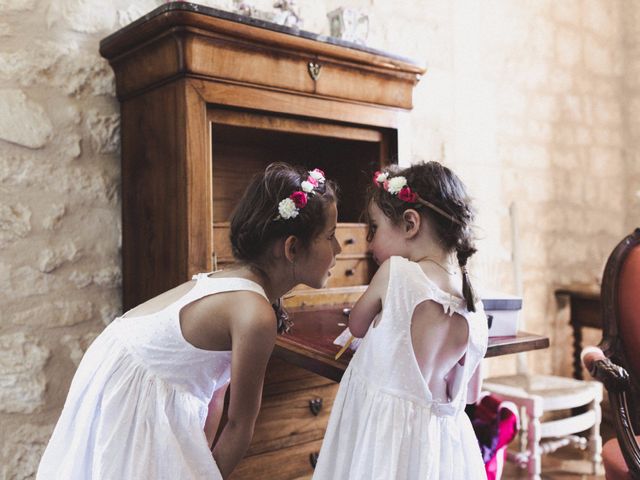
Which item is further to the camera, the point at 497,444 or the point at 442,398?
the point at 497,444

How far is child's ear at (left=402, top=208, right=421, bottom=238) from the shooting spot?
1.51 m

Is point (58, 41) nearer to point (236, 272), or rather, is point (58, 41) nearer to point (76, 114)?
point (76, 114)

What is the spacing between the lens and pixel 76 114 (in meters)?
1.98

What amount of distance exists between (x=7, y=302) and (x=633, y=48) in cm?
401

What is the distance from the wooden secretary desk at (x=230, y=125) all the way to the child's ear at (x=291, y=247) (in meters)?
0.47

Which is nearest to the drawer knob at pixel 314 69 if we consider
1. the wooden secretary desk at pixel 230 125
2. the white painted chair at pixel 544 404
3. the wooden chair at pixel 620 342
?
the wooden secretary desk at pixel 230 125

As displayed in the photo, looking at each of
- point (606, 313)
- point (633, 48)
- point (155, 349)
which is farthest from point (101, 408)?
point (633, 48)

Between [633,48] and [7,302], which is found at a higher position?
[633,48]

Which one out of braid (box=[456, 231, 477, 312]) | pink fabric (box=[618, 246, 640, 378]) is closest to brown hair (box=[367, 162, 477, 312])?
braid (box=[456, 231, 477, 312])

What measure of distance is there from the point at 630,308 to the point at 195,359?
1421mm

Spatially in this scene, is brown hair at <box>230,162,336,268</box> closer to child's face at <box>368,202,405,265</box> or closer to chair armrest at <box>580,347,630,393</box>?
child's face at <box>368,202,405,265</box>

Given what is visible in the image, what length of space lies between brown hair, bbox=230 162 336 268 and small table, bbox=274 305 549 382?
32 centimetres

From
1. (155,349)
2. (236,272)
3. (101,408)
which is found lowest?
(101,408)

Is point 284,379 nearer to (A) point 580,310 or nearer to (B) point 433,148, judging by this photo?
(B) point 433,148
